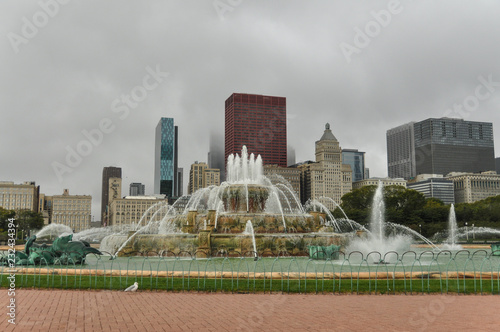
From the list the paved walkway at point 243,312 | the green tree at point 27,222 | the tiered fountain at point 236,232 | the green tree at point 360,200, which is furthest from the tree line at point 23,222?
the paved walkway at point 243,312

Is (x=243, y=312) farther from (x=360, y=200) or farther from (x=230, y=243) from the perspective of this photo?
(x=360, y=200)

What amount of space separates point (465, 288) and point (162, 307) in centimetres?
878

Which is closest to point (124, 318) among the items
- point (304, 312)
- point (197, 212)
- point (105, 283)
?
point (304, 312)

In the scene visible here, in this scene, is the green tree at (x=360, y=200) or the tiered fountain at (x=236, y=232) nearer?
the tiered fountain at (x=236, y=232)

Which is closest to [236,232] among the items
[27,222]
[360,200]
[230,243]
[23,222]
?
[230,243]

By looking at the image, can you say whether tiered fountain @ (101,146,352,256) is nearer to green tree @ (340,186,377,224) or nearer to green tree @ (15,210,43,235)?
green tree @ (340,186,377,224)

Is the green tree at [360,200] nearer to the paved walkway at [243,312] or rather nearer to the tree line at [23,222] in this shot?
the tree line at [23,222]

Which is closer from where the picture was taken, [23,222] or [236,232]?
[236,232]

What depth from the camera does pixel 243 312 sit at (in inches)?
406

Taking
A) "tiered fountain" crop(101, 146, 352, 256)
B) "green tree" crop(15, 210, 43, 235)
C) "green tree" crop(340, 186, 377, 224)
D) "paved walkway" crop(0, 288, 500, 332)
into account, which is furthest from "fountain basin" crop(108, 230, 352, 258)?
"green tree" crop(15, 210, 43, 235)

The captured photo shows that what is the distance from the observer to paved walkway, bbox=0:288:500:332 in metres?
8.91

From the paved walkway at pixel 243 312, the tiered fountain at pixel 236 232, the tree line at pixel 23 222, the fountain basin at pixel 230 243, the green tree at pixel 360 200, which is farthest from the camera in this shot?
the green tree at pixel 360 200

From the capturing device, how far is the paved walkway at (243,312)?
351 inches

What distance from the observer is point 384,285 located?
14.1m
